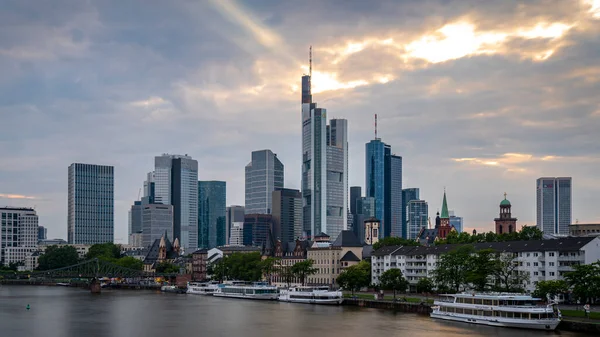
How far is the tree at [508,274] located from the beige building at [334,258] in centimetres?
6050

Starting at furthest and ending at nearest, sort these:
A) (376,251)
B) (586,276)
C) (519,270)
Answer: (376,251)
(519,270)
(586,276)

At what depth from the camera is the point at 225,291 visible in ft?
615

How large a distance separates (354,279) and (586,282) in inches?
2628

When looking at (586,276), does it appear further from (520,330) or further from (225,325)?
(225,325)

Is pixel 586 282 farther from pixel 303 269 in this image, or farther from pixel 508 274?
pixel 303 269

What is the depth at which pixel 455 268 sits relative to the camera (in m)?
136

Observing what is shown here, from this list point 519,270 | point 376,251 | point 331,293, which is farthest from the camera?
point 376,251

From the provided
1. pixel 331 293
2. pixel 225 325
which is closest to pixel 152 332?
pixel 225 325

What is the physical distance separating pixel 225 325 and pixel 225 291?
80578 mm

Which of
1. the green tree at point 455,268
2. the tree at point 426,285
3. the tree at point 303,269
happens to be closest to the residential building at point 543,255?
the tree at point 426,285

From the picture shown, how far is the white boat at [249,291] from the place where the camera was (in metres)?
173

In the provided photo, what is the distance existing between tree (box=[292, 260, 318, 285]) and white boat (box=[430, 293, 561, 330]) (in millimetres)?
69165

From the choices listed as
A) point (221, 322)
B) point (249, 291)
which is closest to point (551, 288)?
point (221, 322)

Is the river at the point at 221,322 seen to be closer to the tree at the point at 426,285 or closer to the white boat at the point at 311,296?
the white boat at the point at 311,296
